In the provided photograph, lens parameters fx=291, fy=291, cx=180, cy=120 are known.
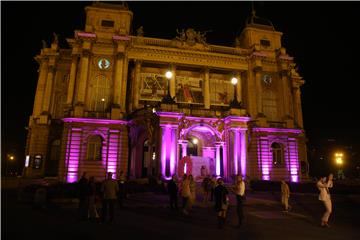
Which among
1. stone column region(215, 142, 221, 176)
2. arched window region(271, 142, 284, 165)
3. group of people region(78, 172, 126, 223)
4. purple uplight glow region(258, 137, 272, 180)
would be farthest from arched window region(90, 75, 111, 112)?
group of people region(78, 172, 126, 223)

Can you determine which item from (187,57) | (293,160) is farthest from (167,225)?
(293,160)

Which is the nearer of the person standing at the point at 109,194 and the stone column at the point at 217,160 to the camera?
the person standing at the point at 109,194

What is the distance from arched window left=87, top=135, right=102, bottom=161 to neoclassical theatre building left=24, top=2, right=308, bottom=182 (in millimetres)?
117

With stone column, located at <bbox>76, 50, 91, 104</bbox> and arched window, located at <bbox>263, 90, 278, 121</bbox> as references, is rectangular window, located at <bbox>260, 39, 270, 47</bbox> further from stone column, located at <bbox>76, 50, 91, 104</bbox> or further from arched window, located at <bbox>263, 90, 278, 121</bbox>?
stone column, located at <bbox>76, 50, 91, 104</bbox>

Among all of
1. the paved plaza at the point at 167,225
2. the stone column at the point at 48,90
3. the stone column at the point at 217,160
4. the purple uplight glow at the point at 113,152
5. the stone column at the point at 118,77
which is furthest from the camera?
the stone column at the point at 48,90

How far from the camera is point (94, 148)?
117 feet

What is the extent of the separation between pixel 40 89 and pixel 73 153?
44.5 feet

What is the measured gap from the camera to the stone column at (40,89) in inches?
1619

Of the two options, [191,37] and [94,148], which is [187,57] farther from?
[94,148]

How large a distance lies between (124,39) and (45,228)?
101 ft

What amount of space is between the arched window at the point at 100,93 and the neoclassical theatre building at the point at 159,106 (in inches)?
5.0

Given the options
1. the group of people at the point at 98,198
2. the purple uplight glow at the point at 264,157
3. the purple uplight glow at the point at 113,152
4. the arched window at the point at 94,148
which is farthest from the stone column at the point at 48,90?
the purple uplight glow at the point at 264,157

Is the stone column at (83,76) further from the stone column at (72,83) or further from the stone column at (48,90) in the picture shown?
the stone column at (48,90)

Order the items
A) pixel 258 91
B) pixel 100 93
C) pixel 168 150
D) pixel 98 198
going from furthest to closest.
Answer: pixel 258 91 < pixel 100 93 < pixel 168 150 < pixel 98 198
